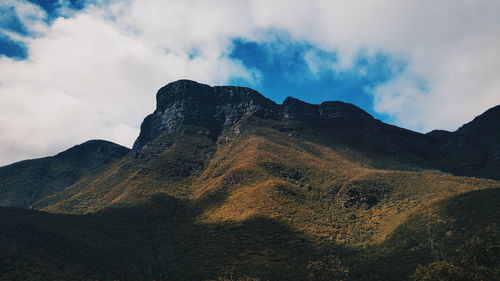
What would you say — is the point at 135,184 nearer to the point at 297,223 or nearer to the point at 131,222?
the point at 131,222

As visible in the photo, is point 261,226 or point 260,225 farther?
point 260,225

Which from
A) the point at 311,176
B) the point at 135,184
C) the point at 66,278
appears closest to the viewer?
the point at 66,278

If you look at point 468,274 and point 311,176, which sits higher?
point 311,176

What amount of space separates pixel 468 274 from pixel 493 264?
11.6 m

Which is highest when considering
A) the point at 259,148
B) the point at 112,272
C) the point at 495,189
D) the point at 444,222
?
the point at 259,148

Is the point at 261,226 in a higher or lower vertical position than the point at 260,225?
lower

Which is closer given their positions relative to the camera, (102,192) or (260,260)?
(260,260)

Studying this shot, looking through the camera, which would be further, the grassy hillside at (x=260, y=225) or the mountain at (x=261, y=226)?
the grassy hillside at (x=260, y=225)

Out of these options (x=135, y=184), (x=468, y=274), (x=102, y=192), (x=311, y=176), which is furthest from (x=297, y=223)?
(x=102, y=192)

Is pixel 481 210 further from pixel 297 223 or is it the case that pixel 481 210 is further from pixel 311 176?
pixel 311 176

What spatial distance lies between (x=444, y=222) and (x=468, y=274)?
54.1 m

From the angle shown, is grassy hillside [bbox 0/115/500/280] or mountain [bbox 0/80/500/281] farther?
grassy hillside [bbox 0/115/500/280]

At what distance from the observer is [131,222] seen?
143 meters

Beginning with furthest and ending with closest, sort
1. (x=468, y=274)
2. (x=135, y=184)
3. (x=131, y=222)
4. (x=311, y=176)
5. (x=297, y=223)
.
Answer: (x=135, y=184)
(x=311, y=176)
(x=131, y=222)
(x=297, y=223)
(x=468, y=274)
